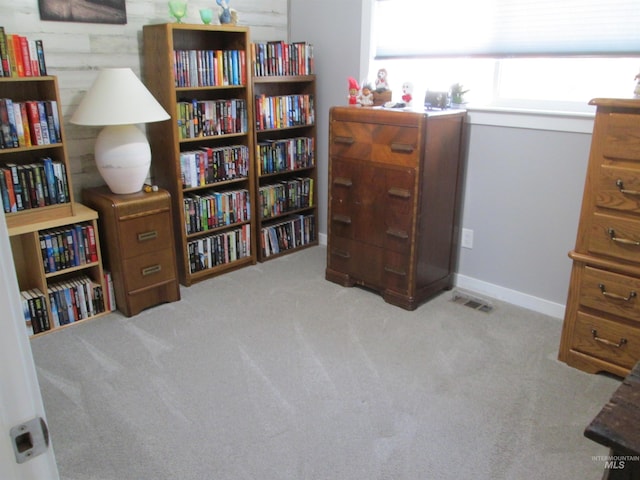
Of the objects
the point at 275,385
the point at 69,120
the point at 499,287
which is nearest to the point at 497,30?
the point at 499,287

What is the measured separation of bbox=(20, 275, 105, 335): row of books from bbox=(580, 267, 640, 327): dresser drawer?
7.99ft

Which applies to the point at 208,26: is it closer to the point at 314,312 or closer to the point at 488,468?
the point at 314,312

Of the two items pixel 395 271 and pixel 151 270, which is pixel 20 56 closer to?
pixel 151 270

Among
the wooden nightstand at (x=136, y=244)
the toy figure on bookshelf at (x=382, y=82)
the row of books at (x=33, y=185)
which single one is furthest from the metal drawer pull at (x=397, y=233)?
the row of books at (x=33, y=185)

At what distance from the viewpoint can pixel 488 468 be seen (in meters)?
1.81

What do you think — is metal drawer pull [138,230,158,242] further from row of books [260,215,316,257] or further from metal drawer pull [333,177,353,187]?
metal drawer pull [333,177,353,187]

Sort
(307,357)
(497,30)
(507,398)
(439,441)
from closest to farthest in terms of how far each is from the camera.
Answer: (439,441) → (507,398) → (307,357) → (497,30)

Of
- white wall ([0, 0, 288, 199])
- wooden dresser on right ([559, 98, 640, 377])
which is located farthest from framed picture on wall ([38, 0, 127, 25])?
wooden dresser on right ([559, 98, 640, 377])

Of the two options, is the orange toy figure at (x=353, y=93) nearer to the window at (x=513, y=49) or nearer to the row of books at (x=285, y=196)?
the window at (x=513, y=49)

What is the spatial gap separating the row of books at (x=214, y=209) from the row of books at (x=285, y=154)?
0.83 ft

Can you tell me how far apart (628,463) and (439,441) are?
3.71ft

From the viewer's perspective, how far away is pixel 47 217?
8.70 ft

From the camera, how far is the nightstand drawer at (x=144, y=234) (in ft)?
9.08

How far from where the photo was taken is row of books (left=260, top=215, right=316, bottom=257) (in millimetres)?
3705
